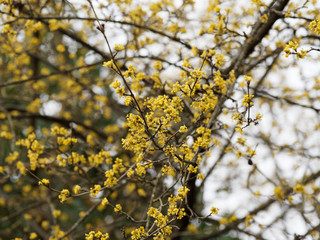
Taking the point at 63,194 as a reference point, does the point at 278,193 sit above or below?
below

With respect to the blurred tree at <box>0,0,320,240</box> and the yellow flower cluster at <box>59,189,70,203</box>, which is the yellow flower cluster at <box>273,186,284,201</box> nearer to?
the blurred tree at <box>0,0,320,240</box>

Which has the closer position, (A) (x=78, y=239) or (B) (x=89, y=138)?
(B) (x=89, y=138)

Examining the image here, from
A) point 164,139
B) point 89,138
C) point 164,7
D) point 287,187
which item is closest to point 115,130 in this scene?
point 89,138

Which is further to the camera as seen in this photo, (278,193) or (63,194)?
(278,193)

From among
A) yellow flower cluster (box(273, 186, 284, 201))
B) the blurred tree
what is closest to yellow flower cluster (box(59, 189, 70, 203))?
the blurred tree

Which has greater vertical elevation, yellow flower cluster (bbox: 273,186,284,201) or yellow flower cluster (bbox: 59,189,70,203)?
yellow flower cluster (bbox: 59,189,70,203)

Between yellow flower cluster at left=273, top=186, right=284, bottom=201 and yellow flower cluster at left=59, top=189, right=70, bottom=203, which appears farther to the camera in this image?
yellow flower cluster at left=273, top=186, right=284, bottom=201

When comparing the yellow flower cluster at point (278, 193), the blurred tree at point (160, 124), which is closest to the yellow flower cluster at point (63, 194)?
the blurred tree at point (160, 124)

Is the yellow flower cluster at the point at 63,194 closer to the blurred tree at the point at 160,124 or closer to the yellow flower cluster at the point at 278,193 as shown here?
the blurred tree at the point at 160,124

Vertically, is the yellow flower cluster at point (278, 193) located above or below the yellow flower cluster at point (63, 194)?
below

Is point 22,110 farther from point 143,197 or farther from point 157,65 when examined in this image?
point 157,65

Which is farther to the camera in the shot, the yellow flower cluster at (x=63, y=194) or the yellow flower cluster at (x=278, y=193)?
the yellow flower cluster at (x=278, y=193)

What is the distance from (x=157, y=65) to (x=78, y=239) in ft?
8.20

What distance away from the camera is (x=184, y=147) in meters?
2.32
